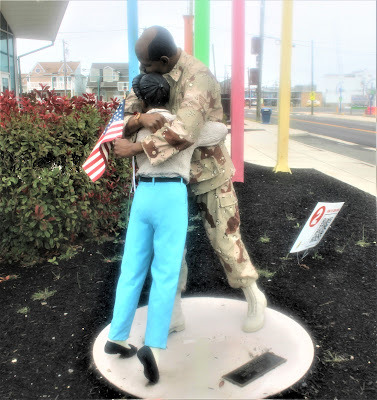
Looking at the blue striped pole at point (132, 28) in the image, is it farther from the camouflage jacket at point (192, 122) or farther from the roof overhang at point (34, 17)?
the roof overhang at point (34, 17)

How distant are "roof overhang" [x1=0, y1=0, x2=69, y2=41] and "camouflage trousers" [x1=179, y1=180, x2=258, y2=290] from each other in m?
12.4

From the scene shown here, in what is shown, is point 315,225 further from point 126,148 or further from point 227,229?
point 126,148

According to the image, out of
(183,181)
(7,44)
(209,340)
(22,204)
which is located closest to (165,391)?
(209,340)

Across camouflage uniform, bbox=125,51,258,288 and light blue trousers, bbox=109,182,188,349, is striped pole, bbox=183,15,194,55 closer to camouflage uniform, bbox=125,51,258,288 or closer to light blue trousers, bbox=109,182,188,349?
camouflage uniform, bbox=125,51,258,288

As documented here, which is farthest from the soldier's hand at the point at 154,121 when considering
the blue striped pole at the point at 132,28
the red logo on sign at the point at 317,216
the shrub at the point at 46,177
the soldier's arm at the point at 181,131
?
the blue striped pole at the point at 132,28

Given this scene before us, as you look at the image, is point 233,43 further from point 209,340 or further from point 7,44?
point 7,44

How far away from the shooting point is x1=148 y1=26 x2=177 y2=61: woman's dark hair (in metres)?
2.18

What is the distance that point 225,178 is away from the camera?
8.16ft

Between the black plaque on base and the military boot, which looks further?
the military boot

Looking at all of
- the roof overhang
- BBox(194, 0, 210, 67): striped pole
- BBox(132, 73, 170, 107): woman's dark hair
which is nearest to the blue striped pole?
BBox(194, 0, 210, 67): striped pole

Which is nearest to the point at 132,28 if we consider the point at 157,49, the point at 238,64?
the point at 238,64

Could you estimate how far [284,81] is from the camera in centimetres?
731

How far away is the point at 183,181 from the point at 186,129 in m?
0.30

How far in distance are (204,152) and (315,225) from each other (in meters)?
1.68
